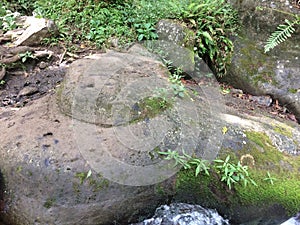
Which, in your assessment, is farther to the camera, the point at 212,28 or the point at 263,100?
the point at 212,28

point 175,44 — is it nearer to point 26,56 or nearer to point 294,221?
point 26,56

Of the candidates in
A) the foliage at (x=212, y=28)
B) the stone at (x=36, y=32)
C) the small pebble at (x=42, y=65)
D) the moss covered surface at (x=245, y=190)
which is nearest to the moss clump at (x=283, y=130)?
the moss covered surface at (x=245, y=190)

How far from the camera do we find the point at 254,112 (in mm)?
4727

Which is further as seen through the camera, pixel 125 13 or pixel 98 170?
pixel 125 13

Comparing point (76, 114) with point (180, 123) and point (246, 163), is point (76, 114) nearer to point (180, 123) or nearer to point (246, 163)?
point (180, 123)

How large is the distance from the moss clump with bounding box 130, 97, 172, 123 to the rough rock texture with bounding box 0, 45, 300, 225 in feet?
0.03

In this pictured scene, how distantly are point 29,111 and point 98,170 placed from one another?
3.92 ft

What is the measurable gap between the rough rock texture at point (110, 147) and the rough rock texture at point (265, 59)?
145 centimetres

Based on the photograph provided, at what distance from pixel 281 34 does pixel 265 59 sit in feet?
1.56

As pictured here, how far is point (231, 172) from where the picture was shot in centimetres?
319

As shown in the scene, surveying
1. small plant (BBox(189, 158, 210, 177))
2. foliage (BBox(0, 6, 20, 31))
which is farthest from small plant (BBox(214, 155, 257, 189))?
foliage (BBox(0, 6, 20, 31))

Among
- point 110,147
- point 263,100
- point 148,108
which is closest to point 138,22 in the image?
point 263,100

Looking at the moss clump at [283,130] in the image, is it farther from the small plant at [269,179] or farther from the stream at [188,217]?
the stream at [188,217]

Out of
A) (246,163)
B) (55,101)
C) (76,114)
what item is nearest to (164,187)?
(246,163)
